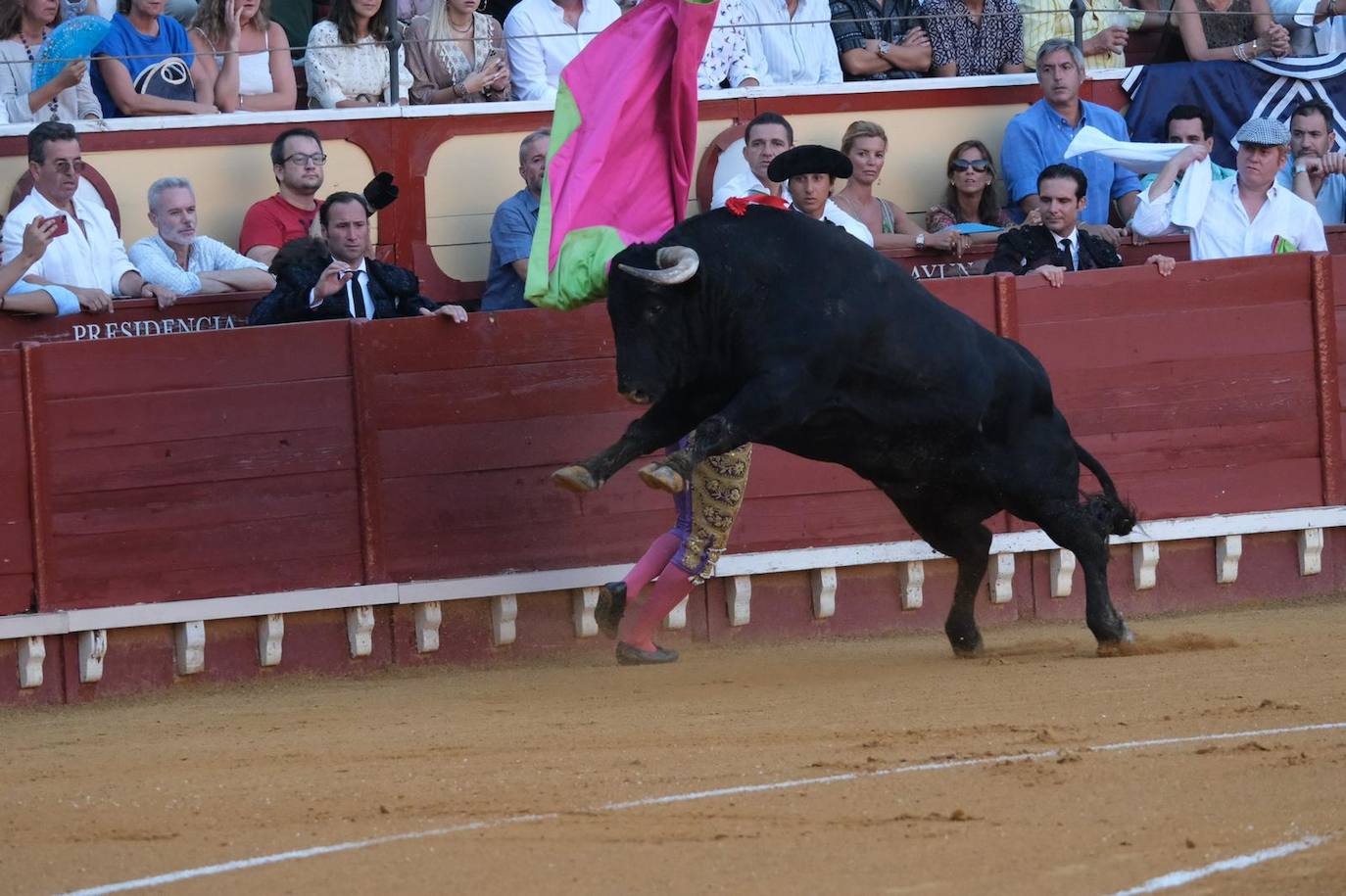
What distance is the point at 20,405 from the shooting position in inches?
272

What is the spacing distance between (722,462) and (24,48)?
144 inches

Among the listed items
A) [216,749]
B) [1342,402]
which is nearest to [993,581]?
[1342,402]

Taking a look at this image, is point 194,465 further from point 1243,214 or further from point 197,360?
point 1243,214

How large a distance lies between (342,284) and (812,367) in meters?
2.33

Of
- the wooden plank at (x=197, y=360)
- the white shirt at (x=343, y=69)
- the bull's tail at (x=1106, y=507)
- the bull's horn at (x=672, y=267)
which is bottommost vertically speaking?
the bull's tail at (x=1106, y=507)

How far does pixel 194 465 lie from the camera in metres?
7.04

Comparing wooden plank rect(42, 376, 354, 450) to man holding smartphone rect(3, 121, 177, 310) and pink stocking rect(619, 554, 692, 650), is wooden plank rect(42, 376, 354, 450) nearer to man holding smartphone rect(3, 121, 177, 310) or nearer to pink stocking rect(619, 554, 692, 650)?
man holding smartphone rect(3, 121, 177, 310)

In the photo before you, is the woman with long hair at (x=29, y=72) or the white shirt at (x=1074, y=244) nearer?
the woman with long hair at (x=29, y=72)

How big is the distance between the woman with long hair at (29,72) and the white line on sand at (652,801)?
186 inches

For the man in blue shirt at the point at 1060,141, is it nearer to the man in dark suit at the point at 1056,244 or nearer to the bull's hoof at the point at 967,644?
the man in dark suit at the point at 1056,244

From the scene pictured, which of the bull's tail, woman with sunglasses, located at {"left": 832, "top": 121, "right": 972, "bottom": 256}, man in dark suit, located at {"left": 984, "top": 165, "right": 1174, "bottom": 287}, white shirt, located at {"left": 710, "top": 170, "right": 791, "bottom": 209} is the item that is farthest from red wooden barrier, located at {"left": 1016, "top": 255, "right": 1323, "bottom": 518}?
the bull's tail

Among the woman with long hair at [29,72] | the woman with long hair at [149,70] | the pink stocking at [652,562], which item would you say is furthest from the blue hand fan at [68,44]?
the pink stocking at [652,562]

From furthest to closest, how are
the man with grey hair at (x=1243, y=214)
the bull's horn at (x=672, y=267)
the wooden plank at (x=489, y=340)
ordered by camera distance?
1. the man with grey hair at (x=1243, y=214)
2. the wooden plank at (x=489, y=340)
3. the bull's horn at (x=672, y=267)

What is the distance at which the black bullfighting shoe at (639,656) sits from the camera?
694 centimetres
